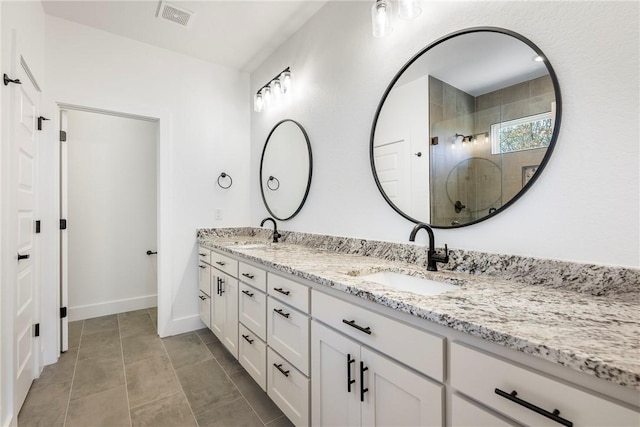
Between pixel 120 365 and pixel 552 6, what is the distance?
10.7 feet

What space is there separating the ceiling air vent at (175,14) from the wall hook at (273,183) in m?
1.44

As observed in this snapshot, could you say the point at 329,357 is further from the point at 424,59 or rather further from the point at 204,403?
the point at 424,59

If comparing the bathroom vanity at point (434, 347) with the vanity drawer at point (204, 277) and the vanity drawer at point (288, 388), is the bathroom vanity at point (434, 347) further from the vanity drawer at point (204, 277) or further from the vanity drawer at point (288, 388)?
the vanity drawer at point (204, 277)

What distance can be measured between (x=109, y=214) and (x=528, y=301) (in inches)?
152

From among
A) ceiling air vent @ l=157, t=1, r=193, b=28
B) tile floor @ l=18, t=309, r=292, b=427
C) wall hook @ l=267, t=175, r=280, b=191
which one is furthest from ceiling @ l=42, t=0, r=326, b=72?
tile floor @ l=18, t=309, r=292, b=427

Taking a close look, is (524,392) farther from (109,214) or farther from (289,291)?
(109,214)

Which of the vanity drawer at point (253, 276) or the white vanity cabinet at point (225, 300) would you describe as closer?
the vanity drawer at point (253, 276)

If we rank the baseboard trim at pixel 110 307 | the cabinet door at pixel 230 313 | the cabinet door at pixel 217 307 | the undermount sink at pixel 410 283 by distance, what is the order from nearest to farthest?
the undermount sink at pixel 410 283 → the cabinet door at pixel 230 313 → the cabinet door at pixel 217 307 → the baseboard trim at pixel 110 307

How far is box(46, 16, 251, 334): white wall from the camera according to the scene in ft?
7.84

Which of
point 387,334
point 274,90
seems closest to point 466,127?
point 387,334

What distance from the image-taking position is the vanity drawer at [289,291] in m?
1.38

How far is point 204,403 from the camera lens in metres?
1.78

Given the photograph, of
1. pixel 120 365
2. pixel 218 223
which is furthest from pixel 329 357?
pixel 218 223

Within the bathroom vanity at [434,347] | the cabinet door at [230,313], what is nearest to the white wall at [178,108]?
the cabinet door at [230,313]
